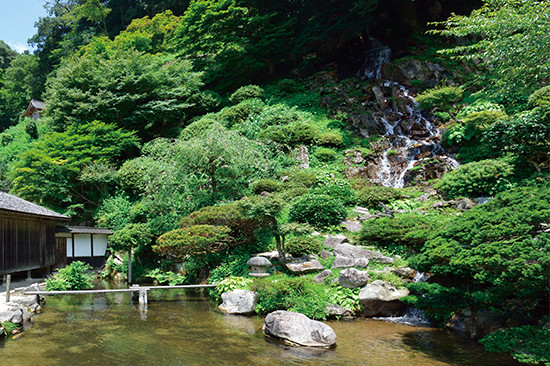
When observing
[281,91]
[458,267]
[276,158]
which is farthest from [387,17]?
[458,267]

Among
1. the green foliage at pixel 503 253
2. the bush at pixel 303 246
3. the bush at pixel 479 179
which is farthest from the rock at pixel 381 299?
the bush at pixel 479 179

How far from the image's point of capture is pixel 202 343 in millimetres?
7805

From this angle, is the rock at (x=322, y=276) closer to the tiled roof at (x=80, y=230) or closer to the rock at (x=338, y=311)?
the rock at (x=338, y=311)

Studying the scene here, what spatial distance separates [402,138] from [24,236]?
62.7ft

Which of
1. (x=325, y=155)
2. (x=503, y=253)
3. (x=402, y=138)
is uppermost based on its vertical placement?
(x=402, y=138)

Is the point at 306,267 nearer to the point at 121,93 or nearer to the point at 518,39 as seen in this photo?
the point at 518,39

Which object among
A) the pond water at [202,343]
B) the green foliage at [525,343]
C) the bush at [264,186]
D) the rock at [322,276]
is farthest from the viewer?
the bush at [264,186]

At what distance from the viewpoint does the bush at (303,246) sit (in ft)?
38.4

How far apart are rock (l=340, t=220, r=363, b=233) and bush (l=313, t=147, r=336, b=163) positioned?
6.12 metres

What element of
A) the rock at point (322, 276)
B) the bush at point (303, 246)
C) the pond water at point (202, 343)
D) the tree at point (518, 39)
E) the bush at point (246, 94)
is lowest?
the pond water at point (202, 343)

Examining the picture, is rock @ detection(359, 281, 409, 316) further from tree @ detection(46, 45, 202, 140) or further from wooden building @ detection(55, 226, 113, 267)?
tree @ detection(46, 45, 202, 140)

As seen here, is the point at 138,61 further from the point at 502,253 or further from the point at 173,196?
the point at 502,253

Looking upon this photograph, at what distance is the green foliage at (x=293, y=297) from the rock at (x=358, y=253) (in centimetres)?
182

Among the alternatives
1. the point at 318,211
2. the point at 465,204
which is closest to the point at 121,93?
the point at 318,211
